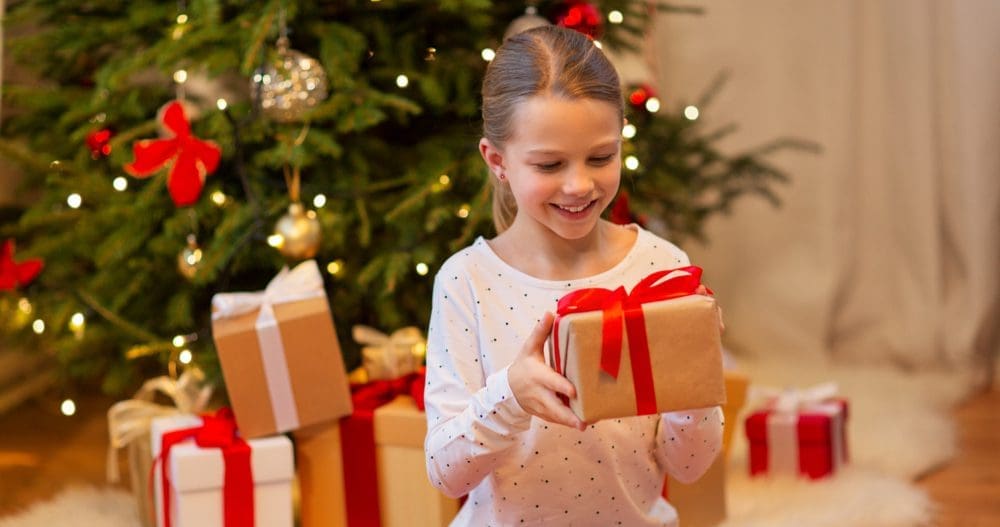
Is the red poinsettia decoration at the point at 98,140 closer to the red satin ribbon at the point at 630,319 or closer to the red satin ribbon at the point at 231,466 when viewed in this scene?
the red satin ribbon at the point at 231,466

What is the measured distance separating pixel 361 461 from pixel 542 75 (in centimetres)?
94

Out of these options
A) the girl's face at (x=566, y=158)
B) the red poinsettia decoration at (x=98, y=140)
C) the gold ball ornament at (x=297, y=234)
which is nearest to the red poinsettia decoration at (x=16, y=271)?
the red poinsettia decoration at (x=98, y=140)

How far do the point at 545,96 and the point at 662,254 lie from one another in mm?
275

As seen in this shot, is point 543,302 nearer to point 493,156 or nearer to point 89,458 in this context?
point 493,156

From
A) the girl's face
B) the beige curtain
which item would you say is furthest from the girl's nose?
the beige curtain

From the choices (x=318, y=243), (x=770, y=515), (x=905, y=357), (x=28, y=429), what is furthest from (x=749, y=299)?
(x=28, y=429)

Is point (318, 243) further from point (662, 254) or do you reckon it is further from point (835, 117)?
point (835, 117)

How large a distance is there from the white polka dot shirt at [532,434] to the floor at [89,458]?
3.41 feet

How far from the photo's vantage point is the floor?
2363mm

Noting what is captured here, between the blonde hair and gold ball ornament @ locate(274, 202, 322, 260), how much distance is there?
0.81 meters

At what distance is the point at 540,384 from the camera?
121 centimetres

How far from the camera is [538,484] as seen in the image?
1.43m

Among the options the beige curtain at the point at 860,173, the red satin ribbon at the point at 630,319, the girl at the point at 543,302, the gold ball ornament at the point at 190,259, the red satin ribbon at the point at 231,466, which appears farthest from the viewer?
the beige curtain at the point at 860,173

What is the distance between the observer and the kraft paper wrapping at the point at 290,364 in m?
1.97
